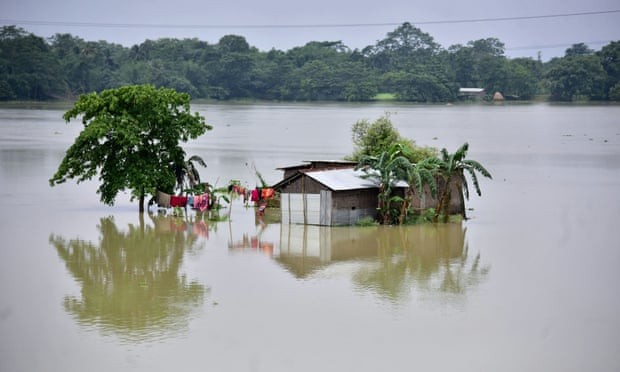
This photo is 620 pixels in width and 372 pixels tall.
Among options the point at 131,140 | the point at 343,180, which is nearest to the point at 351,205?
the point at 343,180

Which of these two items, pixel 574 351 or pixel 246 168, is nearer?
pixel 574 351

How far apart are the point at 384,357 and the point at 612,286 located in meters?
7.15

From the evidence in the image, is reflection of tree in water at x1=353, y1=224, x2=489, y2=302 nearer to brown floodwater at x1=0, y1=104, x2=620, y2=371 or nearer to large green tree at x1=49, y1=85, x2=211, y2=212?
brown floodwater at x1=0, y1=104, x2=620, y2=371

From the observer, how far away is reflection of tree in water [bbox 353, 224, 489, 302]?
68.0 feet

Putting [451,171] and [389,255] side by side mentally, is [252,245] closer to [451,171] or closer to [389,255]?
[389,255]

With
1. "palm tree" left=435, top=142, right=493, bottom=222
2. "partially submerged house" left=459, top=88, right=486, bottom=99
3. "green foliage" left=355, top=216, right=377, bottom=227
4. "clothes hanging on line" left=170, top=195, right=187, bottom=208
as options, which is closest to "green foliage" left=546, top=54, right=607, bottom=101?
"partially submerged house" left=459, top=88, right=486, bottom=99

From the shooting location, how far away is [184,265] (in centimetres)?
2283

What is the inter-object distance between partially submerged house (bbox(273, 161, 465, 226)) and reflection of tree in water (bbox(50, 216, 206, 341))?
277 cm

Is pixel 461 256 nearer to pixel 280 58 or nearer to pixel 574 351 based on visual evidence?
pixel 574 351

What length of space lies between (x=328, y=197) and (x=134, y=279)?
268 inches

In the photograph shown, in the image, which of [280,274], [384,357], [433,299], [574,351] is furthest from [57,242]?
[574,351]

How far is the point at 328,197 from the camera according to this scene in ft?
86.9

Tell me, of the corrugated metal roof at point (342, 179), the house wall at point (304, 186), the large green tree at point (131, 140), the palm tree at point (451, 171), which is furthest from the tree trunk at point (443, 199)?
the large green tree at point (131, 140)

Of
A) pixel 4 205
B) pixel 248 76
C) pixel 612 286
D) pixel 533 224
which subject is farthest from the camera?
pixel 248 76
